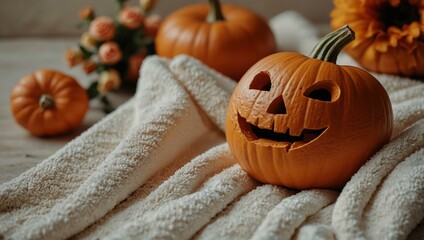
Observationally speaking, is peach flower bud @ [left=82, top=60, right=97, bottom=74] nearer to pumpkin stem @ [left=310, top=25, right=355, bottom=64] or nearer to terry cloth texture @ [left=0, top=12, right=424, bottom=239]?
terry cloth texture @ [left=0, top=12, right=424, bottom=239]

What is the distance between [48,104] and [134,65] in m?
0.31

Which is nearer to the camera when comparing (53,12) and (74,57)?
(74,57)

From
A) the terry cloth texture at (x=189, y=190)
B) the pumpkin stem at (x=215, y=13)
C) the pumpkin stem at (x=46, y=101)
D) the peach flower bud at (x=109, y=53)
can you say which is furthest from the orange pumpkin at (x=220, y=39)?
the pumpkin stem at (x=46, y=101)

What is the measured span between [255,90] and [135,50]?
66 cm

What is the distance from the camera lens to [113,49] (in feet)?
4.28

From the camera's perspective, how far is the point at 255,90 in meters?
0.81

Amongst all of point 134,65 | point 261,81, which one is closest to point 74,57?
point 134,65

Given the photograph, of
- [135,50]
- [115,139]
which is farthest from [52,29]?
[115,139]

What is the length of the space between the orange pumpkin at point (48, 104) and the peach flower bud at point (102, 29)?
21cm

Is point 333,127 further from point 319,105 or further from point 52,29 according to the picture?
point 52,29

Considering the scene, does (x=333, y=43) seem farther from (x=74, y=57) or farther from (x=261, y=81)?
(x=74, y=57)

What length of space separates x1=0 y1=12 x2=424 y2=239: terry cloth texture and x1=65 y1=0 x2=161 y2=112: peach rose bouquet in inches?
11.2

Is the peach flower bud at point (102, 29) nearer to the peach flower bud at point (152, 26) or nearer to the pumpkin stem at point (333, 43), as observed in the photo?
the peach flower bud at point (152, 26)

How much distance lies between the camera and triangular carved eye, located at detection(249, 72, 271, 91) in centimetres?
84
